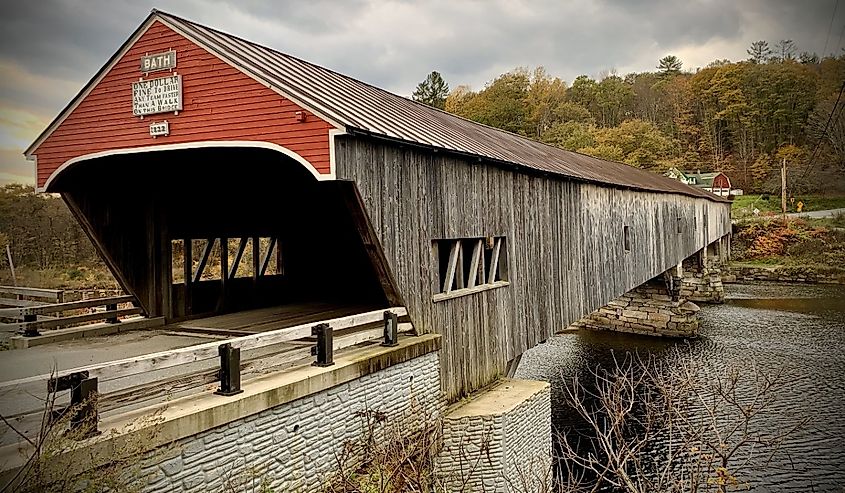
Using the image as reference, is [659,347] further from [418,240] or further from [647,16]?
[418,240]

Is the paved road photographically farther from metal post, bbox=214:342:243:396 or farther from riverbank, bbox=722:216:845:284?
metal post, bbox=214:342:243:396

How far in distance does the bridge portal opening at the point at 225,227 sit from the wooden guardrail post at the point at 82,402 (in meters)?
3.31

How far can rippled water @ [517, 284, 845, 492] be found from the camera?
1143cm

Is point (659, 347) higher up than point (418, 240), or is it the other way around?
point (418, 240)

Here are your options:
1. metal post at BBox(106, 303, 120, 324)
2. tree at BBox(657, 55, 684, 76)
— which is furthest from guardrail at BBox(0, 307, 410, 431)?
tree at BBox(657, 55, 684, 76)

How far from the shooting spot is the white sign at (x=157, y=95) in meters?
7.39

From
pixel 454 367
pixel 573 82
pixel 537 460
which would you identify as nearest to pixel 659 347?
pixel 537 460

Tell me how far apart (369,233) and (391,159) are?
0.95 meters

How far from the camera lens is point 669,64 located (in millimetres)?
83375

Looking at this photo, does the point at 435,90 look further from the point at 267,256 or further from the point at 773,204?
the point at 267,256

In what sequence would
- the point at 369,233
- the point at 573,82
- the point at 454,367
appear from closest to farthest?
the point at 369,233, the point at 454,367, the point at 573,82

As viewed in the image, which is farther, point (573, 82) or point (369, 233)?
point (573, 82)

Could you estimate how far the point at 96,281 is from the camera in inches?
827

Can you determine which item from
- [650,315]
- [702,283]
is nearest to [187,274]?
[650,315]
